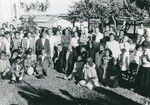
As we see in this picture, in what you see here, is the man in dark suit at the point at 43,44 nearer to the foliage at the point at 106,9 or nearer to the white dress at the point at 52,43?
the white dress at the point at 52,43

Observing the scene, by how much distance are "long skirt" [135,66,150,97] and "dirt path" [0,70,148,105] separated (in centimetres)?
45

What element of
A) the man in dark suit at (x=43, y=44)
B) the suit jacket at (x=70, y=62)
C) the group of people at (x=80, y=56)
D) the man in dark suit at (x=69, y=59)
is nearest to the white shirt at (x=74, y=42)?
the group of people at (x=80, y=56)

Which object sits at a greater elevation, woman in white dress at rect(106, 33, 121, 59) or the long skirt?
woman in white dress at rect(106, 33, 121, 59)

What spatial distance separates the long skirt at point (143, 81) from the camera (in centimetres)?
1175

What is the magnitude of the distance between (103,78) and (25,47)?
15.3 ft

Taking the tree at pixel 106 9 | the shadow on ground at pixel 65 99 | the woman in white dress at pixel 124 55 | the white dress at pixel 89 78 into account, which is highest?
the tree at pixel 106 9

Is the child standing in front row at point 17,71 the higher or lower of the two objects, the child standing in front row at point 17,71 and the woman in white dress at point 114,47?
the lower

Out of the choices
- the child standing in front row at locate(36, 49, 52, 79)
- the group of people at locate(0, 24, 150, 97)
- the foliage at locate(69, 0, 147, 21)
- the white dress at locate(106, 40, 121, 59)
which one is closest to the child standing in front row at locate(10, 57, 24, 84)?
the group of people at locate(0, 24, 150, 97)

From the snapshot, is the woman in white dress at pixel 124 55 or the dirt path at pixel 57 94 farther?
the woman in white dress at pixel 124 55

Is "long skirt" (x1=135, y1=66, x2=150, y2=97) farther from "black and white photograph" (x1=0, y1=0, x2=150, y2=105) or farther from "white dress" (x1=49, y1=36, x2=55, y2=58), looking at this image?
"white dress" (x1=49, y1=36, x2=55, y2=58)

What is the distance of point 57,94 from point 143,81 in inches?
119

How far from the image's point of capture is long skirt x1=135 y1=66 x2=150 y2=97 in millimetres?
11752

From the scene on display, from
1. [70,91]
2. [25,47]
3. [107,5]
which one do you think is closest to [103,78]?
[70,91]

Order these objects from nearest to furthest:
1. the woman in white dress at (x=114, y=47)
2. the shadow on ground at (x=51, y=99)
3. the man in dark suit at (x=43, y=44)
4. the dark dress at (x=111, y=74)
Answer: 1. the shadow on ground at (x=51, y=99)
2. the dark dress at (x=111, y=74)
3. the woman in white dress at (x=114, y=47)
4. the man in dark suit at (x=43, y=44)
